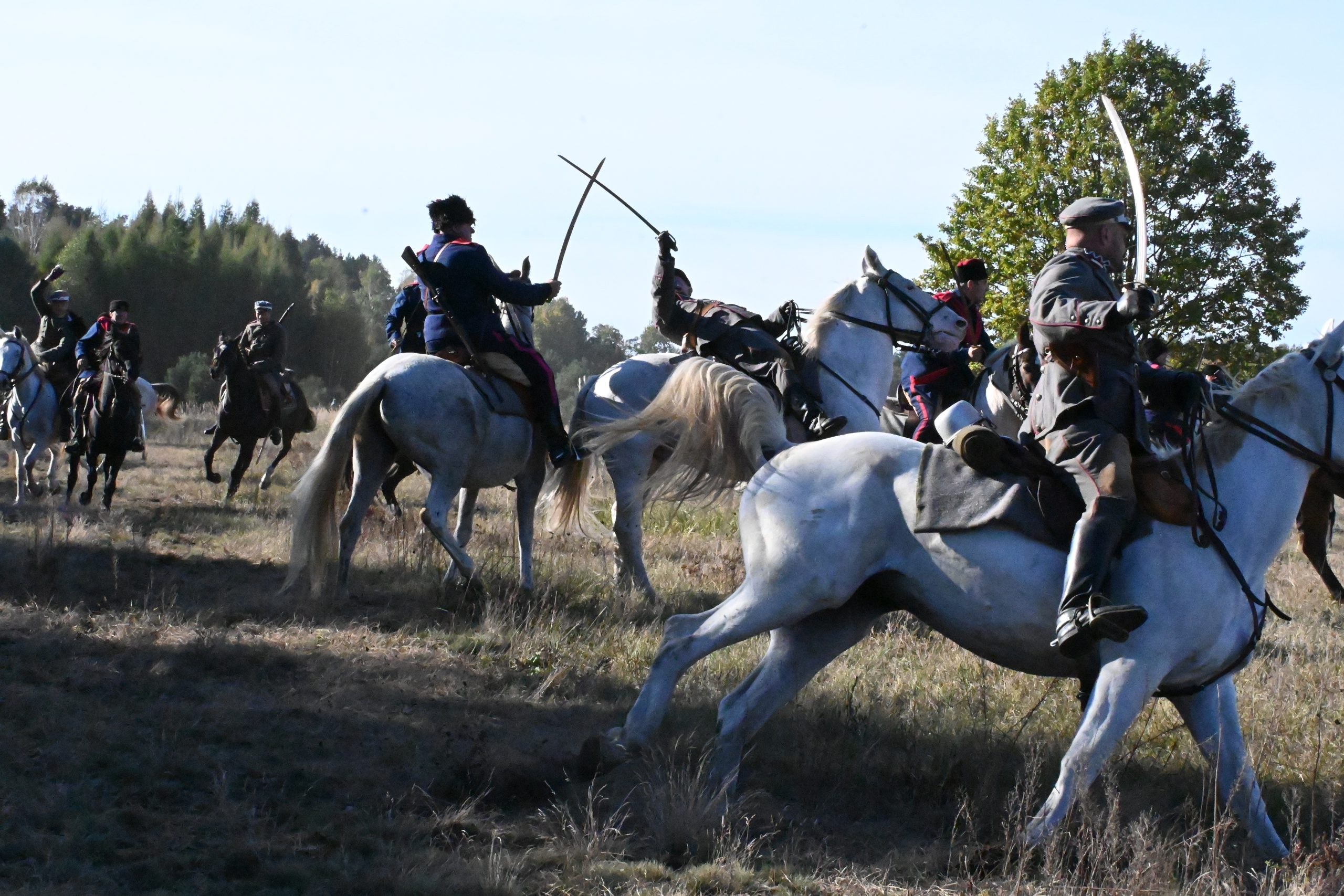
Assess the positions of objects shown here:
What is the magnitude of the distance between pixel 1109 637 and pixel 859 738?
6.25 feet

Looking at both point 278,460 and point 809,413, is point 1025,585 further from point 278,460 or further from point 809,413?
point 278,460

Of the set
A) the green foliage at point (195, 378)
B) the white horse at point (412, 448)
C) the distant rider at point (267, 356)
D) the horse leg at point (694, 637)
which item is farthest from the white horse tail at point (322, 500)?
the green foliage at point (195, 378)

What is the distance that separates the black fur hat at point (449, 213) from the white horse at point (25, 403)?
22.8ft

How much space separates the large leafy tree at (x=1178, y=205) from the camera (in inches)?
1110

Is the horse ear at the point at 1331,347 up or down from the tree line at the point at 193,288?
down

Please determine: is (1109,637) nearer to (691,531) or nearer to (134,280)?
(691,531)

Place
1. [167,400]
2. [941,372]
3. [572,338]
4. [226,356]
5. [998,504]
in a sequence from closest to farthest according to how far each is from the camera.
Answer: [998,504] < [941,372] < [226,356] < [167,400] < [572,338]

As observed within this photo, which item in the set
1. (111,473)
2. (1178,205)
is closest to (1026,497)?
(111,473)

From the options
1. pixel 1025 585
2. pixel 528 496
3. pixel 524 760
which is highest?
pixel 1025 585

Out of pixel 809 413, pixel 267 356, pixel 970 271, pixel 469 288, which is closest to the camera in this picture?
pixel 469 288

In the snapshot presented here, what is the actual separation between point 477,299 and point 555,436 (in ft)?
3.69

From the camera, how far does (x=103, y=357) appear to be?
13906 mm

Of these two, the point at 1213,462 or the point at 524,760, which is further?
the point at 524,760

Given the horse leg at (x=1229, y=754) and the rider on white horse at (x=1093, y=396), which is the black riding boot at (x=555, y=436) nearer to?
the rider on white horse at (x=1093, y=396)
